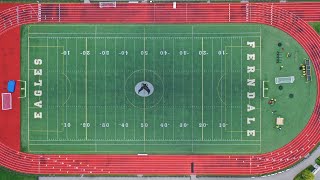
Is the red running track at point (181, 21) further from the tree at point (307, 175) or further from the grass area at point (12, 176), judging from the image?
the tree at point (307, 175)

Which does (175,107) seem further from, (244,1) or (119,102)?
(244,1)

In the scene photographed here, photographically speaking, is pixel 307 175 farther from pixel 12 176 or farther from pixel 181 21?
pixel 12 176

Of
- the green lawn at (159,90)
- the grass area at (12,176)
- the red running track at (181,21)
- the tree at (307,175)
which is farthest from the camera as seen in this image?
the grass area at (12,176)

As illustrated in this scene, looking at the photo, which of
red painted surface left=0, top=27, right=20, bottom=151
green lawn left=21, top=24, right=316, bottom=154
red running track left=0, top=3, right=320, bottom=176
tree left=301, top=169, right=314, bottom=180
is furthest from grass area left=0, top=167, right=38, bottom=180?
tree left=301, top=169, right=314, bottom=180

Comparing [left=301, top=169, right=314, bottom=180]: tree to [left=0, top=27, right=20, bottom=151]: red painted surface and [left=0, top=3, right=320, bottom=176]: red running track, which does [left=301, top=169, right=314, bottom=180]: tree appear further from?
[left=0, top=27, right=20, bottom=151]: red painted surface

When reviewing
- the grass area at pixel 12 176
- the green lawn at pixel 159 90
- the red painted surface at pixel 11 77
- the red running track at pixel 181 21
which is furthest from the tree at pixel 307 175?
the red painted surface at pixel 11 77

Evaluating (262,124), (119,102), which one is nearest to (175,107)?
(119,102)
